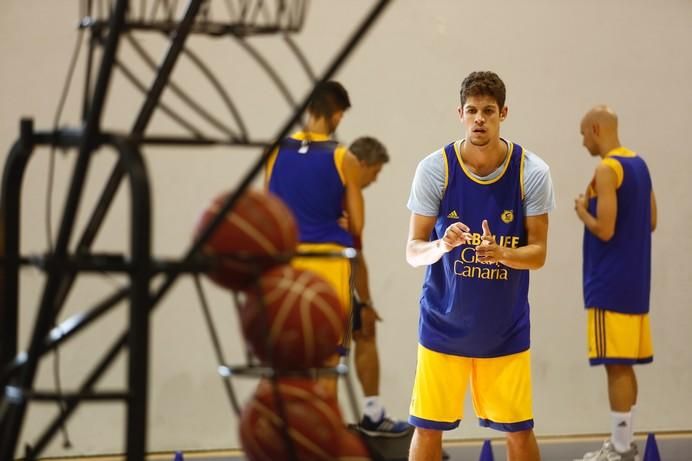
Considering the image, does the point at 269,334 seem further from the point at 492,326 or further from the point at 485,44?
the point at 485,44

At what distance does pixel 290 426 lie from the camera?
4.77ft

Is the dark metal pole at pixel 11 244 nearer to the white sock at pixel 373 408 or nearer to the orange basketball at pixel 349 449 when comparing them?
the orange basketball at pixel 349 449

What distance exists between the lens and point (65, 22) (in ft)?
17.5

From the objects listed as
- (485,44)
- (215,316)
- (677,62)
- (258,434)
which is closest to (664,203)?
(677,62)

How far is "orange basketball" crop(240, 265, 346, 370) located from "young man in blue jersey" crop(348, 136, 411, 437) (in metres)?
3.68

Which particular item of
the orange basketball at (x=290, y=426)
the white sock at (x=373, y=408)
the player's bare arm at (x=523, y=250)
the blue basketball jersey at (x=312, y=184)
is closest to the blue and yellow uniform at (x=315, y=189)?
the blue basketball jersey at (x=312, y=184)

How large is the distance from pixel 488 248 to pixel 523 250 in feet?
0.68

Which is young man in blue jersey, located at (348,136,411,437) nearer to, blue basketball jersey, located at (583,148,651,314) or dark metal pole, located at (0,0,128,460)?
blue basketball jersey, located at (583,148,651,314)

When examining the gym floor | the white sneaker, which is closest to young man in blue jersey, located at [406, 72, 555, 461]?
the white sneaker

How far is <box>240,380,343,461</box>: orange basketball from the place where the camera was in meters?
1.46

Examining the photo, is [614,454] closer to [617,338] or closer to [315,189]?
[617,338]

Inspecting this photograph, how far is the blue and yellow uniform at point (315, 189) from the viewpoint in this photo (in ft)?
13.6

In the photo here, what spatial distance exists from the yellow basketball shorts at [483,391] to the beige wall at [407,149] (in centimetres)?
201

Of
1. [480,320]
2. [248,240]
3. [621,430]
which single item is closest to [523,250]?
[480,320]
